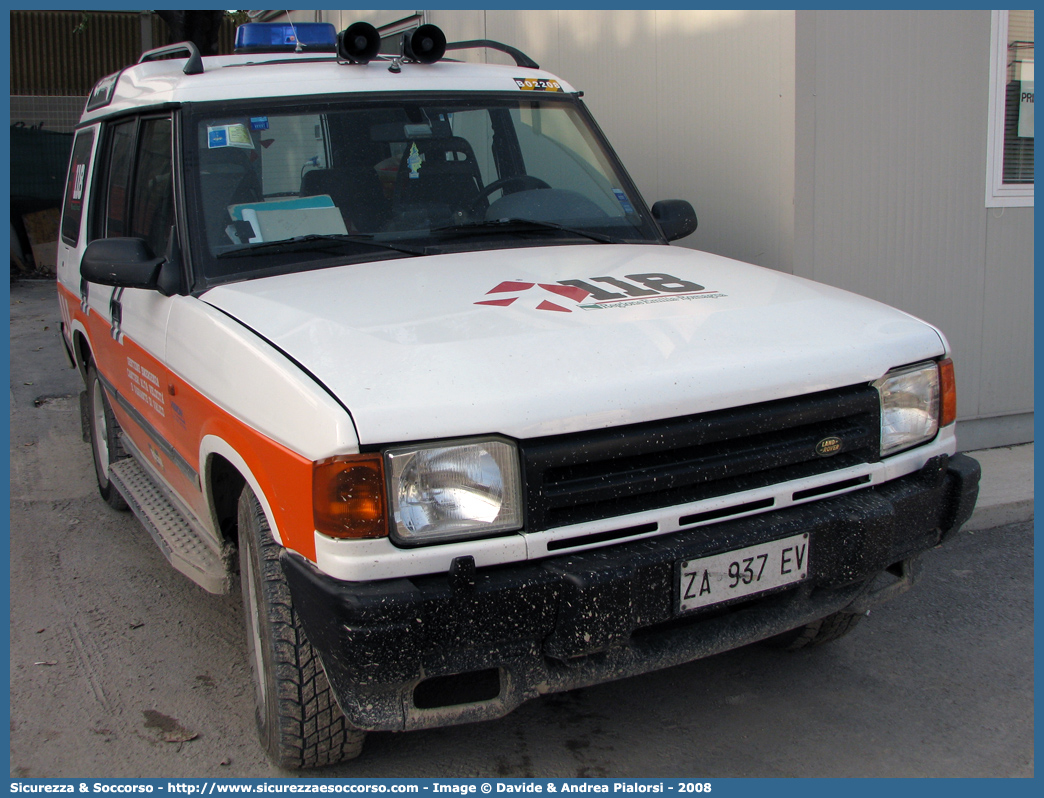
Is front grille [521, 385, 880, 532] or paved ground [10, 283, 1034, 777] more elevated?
front grille [521, 385, 880, 532]

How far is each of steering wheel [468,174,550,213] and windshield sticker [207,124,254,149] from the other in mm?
858

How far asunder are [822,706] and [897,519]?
0.83 metres

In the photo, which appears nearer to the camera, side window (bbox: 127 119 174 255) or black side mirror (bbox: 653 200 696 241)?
side window (bbox: 127 119 174 255)

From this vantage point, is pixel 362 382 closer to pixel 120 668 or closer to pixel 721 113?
pixel 120 668

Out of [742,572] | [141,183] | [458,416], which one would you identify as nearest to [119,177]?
[141,183]

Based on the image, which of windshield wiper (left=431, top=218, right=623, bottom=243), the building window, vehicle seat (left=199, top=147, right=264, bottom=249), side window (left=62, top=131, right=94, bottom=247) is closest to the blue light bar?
side window (left=62, top=131, right=94, bottom=247)

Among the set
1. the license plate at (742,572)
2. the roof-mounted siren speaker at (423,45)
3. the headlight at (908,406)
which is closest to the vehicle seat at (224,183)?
the roof-mounted siren speaker at (423,45)

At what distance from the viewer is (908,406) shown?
2.81 metres

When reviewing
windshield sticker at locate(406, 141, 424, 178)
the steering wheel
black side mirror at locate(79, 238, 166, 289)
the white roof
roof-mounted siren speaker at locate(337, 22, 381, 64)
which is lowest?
black side mirror at locate(79, 238, 166, 289)

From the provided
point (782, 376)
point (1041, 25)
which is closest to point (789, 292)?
point (782, 376)

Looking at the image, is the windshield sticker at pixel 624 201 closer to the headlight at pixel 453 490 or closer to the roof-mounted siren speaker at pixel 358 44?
the roof-mounted siren speaker at pixel 358 44

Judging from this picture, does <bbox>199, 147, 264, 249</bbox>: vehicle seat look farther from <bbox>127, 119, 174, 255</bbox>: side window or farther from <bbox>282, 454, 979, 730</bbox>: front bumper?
<bbox>282, 454, 979, 730</bbox>: front bumper

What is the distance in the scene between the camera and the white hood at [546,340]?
2232 mm

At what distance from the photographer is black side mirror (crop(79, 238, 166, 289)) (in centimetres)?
318
